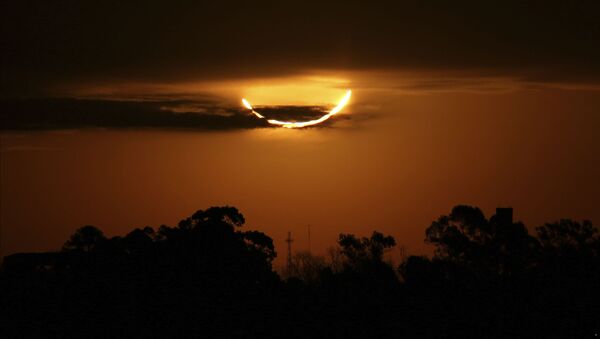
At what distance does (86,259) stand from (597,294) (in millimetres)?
31249

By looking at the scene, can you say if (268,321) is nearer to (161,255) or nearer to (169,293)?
(169,293)

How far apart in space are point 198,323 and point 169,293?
4162 millimetres

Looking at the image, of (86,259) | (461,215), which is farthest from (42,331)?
(461,215)

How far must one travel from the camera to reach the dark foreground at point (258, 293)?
7288 centimetres

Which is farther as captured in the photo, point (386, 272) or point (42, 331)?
point (386, 272)

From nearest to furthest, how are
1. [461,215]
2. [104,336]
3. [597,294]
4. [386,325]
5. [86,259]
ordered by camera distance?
[104,336]
[386,325]
[597,294]
[86,259]
[461,215]

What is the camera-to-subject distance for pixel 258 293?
259 ft

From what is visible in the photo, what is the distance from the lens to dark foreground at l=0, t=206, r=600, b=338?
7288cm

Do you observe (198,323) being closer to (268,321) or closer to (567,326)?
(268,321)

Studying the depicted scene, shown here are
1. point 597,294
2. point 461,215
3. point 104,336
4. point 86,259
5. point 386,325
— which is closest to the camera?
point 104,336

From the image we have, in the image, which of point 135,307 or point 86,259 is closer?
point 135,307

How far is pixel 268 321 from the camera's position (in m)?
73.6

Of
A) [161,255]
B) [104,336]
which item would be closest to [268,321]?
[104,336]

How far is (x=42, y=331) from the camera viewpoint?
7144 centimetres
